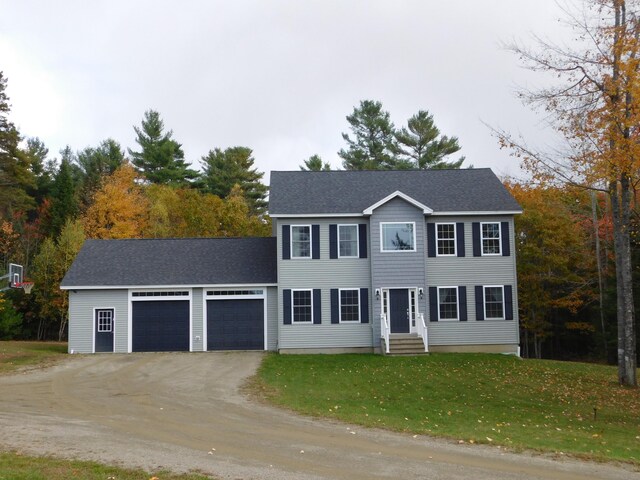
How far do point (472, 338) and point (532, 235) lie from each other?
10794 millimetres

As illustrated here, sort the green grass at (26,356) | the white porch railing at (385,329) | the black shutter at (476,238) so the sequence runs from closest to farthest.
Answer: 1. the green grass at (26,356)
2. the white porch railing at (385,329)
3. the black shutter at (476,238)

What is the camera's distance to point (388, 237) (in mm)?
25172

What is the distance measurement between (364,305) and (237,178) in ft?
102

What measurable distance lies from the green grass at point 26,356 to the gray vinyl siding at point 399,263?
11.9m

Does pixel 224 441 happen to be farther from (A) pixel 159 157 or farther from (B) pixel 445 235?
(A) pixel 159 157

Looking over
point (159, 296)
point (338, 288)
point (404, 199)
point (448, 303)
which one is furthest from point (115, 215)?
point (448, 303)

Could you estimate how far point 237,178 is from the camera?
54281 millimetres

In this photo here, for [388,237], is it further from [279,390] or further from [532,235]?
[532,235]

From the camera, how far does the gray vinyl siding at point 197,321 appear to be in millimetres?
25781

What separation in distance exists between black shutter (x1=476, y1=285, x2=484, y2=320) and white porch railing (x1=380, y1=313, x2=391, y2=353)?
3569 millimetres


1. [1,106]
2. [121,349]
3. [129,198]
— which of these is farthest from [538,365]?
[1,106]

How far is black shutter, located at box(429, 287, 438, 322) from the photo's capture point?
25312 mm

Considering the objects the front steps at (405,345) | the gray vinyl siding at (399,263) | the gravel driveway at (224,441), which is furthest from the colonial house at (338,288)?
the gravel driveway at (224,441)

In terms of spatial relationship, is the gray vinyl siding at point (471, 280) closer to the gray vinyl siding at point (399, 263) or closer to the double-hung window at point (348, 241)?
the gray vinyl siding at point (399, 263)
